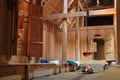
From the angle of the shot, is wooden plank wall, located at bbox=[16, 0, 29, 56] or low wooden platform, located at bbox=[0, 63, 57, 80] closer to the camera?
low wooden platform, located at bbox=[0, 63, 57, 80]

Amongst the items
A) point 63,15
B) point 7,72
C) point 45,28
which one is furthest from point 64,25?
point 7,72

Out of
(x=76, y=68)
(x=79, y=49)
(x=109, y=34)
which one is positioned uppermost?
(x=109, y=34)

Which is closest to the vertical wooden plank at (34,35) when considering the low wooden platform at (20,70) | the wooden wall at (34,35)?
the wooden wall at (34,35)

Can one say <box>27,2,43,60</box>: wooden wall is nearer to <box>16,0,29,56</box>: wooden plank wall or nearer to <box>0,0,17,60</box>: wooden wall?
<box>16,0,29,56</box>: wooden plank wall

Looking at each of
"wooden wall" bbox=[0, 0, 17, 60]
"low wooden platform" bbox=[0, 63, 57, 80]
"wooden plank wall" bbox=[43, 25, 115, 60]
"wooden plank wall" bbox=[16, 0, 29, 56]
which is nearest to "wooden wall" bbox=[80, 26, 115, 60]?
"wooden plank wall" bbox=[43, 25, 115, 60]

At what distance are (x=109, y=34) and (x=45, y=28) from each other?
4.18 meters

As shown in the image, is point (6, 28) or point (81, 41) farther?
point (81, 41)

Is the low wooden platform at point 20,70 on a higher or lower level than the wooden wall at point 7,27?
lower

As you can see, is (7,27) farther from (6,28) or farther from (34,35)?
(34,35)

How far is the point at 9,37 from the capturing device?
11.6ft

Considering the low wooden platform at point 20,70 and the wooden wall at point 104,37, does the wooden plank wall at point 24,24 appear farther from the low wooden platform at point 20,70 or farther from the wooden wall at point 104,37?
the wooden wall at point 104,37

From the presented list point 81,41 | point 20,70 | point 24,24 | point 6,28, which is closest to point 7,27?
point 6,28

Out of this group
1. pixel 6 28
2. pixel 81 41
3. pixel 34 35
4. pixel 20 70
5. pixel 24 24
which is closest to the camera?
pixel 6 28

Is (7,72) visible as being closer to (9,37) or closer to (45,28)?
(9,37)
